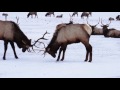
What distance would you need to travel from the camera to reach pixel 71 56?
8203mm

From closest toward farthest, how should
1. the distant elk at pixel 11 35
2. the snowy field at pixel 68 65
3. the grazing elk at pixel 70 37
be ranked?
the snowy field at pixel 68 65 → the grazing elk at pixel 70 37 → the distant elk at pixel 11 35

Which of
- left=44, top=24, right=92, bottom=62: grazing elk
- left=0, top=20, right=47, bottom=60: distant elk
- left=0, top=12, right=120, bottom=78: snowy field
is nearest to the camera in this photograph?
left=0, top=12, right=120, bottom=78: snowy field

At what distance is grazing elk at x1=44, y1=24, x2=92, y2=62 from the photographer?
7.51 meters

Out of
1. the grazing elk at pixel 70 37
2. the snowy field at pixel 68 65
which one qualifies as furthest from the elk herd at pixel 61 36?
the snowy field at pixel 68 65

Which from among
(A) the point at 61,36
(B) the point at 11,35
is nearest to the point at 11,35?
(B) the point at 11,35

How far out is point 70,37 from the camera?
7605mm

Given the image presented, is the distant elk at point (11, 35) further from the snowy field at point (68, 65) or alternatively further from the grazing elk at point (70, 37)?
the grazing elk at point (70, 37)

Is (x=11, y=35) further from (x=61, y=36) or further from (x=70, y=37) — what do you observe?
(x=70, y=37)

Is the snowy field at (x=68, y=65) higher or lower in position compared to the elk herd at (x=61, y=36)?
lower

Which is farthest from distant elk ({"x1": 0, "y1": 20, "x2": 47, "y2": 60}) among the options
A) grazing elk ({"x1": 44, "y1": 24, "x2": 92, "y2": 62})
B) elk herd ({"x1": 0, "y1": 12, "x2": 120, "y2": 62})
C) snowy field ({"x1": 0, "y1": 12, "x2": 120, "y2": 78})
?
grazing elk ({"x1": 44, "y1": 24, "x2": 92, "y2": 62})

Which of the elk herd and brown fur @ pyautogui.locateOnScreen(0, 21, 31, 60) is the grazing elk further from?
brown fur @ pyautogui.locateOnScreen(0, 21, 31, 60)

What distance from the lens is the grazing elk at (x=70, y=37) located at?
7508 millimetres

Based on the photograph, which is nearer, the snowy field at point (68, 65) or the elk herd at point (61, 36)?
the snowy field at point (68, 65)
